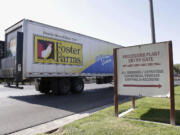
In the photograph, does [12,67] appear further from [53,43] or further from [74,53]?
[74,53]

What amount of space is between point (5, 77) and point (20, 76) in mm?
2080

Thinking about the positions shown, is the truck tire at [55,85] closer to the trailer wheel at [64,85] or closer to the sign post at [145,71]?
the trailer wheel at [64,85]

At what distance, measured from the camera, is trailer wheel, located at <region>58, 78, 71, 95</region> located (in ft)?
37.4

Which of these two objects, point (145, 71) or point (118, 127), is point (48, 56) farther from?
point (118, 127)

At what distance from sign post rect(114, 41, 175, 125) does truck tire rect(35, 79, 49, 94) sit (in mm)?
8018

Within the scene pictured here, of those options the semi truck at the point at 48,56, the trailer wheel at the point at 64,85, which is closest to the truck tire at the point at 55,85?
the semi truck at the point at 48,56

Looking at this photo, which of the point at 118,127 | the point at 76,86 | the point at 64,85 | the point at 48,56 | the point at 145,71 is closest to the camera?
the point at 118,127

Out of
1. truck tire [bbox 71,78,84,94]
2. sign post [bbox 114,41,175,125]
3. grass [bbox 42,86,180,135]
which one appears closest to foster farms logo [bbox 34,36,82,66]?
→ truck tire [bbox 71,78,84,94]

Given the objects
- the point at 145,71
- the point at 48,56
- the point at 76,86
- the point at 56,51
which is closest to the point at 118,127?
the point at 145,71

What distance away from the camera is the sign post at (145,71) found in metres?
4.64

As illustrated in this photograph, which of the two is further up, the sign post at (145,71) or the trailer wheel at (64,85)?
the sign post at (145,71)

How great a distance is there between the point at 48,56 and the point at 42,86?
296cm

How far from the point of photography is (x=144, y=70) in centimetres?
504

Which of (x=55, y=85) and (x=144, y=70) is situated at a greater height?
(x=144, y=70)
